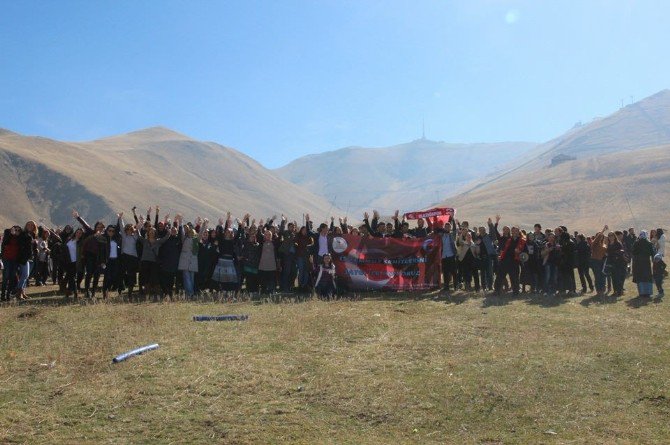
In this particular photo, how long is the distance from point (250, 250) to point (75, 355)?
8022mm

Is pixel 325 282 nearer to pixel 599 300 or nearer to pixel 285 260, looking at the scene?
pixel 285 260

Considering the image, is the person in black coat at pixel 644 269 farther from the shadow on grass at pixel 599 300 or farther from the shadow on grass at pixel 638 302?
the shadow on grass at pixel 599 300

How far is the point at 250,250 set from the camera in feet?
57.5

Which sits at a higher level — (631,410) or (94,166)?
(94,166)

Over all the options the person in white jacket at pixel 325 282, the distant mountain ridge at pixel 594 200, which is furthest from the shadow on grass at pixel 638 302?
the distant mountain ridge at pixel 594 200

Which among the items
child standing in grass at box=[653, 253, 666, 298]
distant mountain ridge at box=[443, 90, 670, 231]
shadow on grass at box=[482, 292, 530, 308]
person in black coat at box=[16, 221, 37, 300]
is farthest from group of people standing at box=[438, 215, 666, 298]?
distant mountain ridge at box=[443, 90, 670, 231]

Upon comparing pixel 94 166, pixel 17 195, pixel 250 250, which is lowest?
Result: pixel 250 250

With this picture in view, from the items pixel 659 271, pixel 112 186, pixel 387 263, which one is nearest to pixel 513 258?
pixel 387 263

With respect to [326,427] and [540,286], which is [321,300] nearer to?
[540,286]

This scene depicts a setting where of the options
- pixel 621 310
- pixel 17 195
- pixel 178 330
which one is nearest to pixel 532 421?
pixel 178 330

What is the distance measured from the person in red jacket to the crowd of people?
0.10ft

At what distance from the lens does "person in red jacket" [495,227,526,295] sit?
1689 centimetres

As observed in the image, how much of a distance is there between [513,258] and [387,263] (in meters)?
3.76

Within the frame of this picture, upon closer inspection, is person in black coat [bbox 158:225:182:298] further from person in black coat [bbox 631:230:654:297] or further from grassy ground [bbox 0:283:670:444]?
person in black coat [bbox 631:230:654:297]
